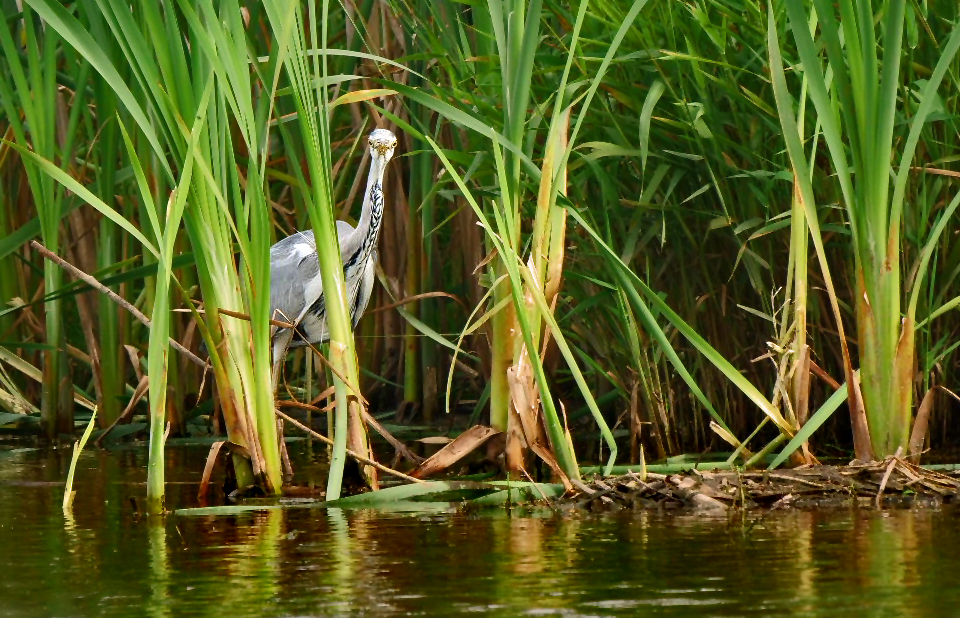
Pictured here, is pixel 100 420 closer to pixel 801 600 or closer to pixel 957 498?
pixel 957 498

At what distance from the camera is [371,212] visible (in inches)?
230

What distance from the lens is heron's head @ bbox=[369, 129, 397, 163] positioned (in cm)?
570

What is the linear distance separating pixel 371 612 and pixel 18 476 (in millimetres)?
2744

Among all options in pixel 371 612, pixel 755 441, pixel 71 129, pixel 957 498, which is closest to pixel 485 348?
pixel 755 441

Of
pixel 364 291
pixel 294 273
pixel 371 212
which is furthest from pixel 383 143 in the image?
pixel 294 273

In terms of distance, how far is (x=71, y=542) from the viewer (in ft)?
11.6

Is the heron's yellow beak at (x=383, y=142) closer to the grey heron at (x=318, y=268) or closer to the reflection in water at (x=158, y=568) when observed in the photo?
the grey heron at (x=318, y=268)

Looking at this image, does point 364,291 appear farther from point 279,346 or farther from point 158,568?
→ point 158,568

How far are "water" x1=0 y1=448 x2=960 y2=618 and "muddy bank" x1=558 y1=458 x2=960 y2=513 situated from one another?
0.12 m

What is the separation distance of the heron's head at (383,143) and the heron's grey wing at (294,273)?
22.3 inches

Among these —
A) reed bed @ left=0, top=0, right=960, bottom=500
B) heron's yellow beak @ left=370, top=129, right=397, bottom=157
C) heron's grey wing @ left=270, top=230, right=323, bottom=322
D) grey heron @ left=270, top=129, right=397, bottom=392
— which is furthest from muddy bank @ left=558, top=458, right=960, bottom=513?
heron's grey wing @ left=270, top=230, right=323, bottom=322

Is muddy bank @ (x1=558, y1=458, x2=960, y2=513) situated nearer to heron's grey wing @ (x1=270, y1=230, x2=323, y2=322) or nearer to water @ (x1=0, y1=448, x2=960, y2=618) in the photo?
water @ (x1=0, y1=448, x2=960, y2=618)

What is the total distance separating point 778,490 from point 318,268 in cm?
270

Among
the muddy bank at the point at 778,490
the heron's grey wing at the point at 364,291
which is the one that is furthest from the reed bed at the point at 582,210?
the heron's grey wing at the point at 364,291
